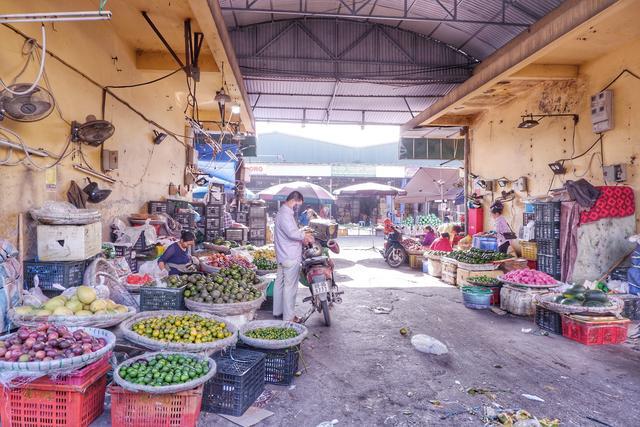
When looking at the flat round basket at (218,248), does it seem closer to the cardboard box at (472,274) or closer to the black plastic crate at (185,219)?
the black plastic crate at (185,219)

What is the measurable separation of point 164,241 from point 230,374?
4.97m

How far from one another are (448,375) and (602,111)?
6.13 m

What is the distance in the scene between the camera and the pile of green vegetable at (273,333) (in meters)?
4.20

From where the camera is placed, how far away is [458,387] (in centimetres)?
404

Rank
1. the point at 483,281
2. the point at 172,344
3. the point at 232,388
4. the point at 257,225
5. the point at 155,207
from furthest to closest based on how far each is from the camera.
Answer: the point at 257,225
the point at 155,207
the point at 483,281
the point at 172,344
the point at 232,388

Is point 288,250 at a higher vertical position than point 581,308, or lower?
higher

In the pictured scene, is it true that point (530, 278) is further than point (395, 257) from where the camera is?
No

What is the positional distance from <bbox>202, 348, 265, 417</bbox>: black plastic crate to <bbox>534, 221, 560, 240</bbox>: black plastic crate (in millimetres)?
6598

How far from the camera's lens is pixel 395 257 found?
1274 centimetres

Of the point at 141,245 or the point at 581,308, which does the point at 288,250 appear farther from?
the point at 581,308

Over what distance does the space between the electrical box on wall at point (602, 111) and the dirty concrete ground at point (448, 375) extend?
389cm

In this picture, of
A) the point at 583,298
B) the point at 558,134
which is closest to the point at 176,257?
the point at 583,298

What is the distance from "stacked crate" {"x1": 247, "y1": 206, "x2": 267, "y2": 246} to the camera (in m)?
13.6

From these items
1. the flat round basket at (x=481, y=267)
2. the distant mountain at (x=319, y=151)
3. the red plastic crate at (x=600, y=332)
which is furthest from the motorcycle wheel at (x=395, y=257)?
the distant mountain at (x=319, y=151)
